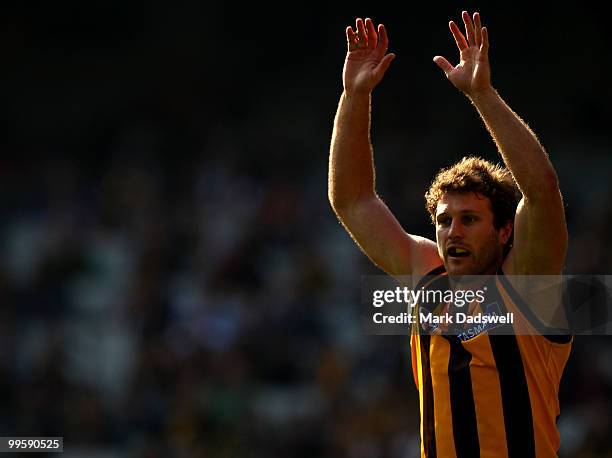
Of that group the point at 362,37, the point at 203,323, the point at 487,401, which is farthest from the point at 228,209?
the point at 487,401

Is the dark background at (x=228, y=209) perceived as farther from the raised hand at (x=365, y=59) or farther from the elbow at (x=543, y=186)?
the elbow at (x=543, y=186)

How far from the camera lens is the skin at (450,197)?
4.32 metres

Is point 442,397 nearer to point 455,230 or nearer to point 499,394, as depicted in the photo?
point 499,394

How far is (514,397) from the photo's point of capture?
14.7 ft

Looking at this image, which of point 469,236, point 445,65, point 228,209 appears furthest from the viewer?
point 228,209

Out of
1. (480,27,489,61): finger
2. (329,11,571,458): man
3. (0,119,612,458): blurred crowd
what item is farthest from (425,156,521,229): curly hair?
(0,119,612,458): blurred crowd

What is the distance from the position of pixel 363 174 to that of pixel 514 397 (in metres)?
1.25

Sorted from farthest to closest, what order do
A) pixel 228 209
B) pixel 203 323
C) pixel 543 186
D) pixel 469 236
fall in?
1. pixel 228 209
2. pixel 203 323
3. pixel 469 236
4. pixel 543 186

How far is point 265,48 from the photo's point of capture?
48.9 feet

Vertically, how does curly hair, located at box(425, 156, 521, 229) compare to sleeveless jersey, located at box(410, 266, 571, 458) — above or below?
above

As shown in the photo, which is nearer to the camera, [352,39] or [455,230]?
[455,230]

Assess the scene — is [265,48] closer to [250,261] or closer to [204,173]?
[204,173]

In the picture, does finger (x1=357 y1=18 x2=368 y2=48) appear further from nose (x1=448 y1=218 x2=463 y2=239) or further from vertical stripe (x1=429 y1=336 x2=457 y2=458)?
vertical stripe (x1=429 y1=336 x2=457 y2=458)

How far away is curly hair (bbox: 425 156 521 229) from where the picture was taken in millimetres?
4688
